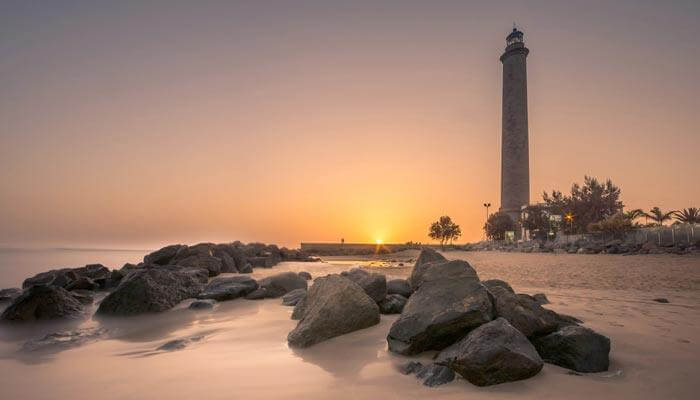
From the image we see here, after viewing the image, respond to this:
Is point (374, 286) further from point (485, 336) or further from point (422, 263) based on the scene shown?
point (485, 336)

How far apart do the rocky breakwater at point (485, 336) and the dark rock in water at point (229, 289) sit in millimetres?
4598

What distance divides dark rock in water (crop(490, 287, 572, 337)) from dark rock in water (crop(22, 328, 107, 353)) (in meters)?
4.81

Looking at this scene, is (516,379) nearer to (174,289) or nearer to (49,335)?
(49,335)

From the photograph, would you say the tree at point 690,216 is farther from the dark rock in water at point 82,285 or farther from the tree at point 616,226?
the dark rock in water at point 82,285

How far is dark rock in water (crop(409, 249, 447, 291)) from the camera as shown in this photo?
6164mm

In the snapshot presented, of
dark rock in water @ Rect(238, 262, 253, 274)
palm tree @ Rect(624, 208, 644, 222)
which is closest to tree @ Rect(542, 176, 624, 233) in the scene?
palm tree @ Rect(624, 208, 644, 222)

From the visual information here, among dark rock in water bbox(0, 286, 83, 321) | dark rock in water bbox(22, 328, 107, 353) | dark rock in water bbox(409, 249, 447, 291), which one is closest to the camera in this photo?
dark rock in water bbox(22, 328, 107, 353)

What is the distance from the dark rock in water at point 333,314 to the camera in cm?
377

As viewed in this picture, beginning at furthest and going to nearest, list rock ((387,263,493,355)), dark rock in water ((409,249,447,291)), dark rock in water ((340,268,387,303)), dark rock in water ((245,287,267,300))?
1. dark rock in water ((245,287,267,300))
2. dark rock in water ((409,249,447,291))
3. dark rock in water ((340,268,387,303))
4. rock ((387,263,493,355))

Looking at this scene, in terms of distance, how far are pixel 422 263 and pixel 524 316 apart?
131 inches

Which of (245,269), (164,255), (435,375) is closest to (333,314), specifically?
(435,375)

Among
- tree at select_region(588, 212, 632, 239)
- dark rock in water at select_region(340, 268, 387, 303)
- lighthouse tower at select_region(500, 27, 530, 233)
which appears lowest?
dark rock in water at select_region(340, 268, 387, 303)

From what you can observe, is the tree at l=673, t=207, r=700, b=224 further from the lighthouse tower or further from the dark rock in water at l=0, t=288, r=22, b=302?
the dark rock in water at l=0, t=288, r=22, b=302

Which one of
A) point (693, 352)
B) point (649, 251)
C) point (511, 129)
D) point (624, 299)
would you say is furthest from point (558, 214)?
point (693, 352)
